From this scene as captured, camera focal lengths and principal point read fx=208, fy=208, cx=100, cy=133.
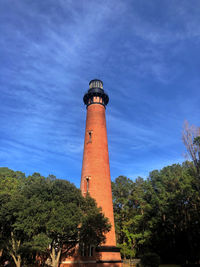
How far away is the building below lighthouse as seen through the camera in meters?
22.8

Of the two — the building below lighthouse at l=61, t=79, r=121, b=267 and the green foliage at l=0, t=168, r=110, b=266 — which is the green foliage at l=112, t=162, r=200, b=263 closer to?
→ the building below lighthouse at l=61, t=79, r=121, b=267

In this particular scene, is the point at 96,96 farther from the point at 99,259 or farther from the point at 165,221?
the point at 165,221

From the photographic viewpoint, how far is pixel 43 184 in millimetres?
21016

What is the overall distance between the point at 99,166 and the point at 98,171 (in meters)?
0.68

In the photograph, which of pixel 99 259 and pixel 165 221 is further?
pixel 165 221

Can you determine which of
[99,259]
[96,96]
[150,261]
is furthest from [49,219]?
[96,96]

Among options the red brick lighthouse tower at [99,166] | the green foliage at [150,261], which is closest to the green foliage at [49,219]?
the red brick lighthouse tower at [99,166]

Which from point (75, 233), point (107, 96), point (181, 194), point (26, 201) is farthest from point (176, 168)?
→ point (26, 201)

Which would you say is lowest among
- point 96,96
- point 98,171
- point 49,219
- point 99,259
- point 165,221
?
point 99,259

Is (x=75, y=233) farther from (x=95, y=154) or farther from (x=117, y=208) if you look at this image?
(x=117, y=208)

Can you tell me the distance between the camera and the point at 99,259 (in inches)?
880

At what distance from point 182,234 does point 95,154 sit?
1005 inches

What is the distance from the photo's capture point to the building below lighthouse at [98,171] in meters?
22.8

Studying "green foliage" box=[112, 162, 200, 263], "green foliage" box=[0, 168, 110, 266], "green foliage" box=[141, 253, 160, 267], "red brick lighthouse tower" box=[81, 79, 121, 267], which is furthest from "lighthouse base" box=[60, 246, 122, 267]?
"green foliage" box=[112, 162, 200, 263]
